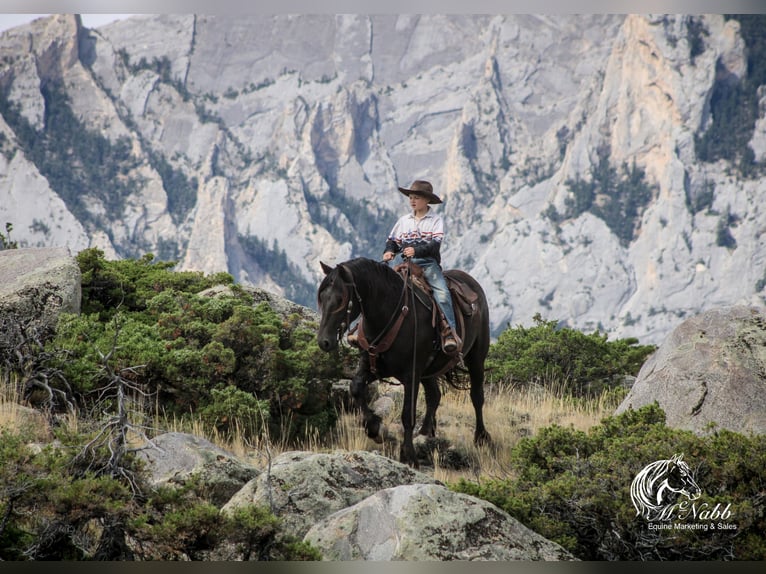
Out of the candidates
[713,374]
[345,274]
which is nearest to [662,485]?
[713,374]

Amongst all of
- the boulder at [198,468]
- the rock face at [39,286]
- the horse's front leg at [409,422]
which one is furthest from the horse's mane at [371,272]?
the rock face at [39,286]

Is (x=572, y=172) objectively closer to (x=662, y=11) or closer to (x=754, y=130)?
(x=754, y=130)

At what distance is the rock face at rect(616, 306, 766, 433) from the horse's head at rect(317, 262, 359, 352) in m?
3.59

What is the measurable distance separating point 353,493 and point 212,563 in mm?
1244

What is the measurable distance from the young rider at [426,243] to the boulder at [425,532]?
298 centimetres

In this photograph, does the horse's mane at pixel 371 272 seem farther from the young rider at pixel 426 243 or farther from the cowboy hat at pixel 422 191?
the cowboy hat at pixel 422 191

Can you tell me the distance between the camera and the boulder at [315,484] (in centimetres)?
619

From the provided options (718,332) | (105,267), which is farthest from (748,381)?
(105,267)

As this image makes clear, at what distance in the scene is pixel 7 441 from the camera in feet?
20.6

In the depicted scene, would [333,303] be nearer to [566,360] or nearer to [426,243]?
[426,243]

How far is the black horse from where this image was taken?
7668 millimetres

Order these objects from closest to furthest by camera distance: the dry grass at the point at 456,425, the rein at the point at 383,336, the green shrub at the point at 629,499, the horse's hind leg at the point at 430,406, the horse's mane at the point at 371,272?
the green shrub at the point at 629,499 < the horse's mane at the point at 371,272 < the rein at the point at 383,336 < the dry grass at the point at 456,425 < the horse's hind leg at the point at 430,406

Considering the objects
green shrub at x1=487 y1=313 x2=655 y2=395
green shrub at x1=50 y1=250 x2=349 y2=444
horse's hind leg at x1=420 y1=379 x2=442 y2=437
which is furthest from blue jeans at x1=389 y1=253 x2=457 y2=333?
green shrub at x1=487 y1=313 x2=655 y2=395

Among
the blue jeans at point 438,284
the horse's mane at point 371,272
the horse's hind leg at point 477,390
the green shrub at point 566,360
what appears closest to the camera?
the horse's mane at point 371,272
